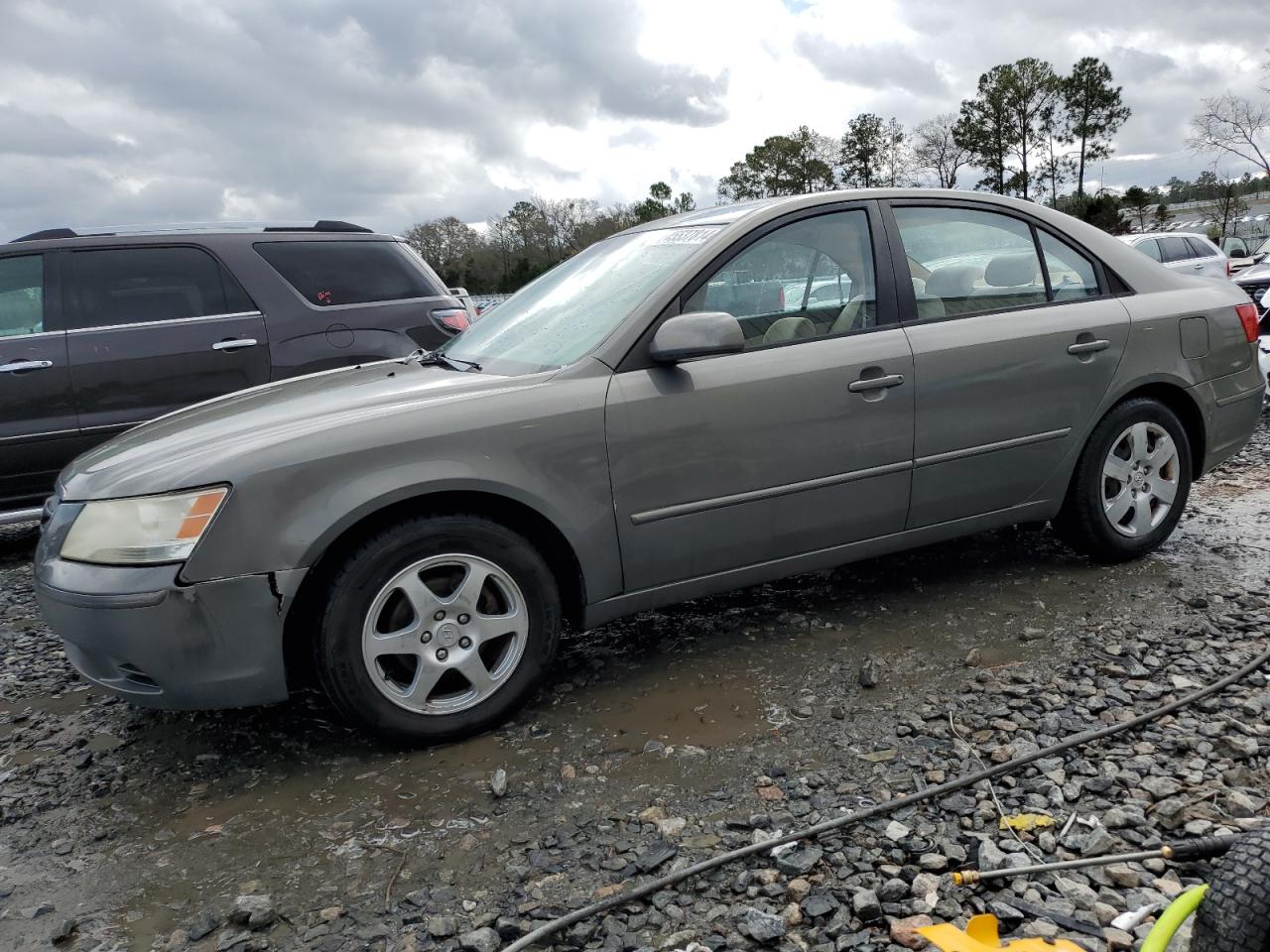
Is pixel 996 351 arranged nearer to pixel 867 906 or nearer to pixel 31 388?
pixel 867 906

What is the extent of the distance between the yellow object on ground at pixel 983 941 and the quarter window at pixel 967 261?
225 cm

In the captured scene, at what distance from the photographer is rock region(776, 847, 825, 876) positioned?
87.0 inches

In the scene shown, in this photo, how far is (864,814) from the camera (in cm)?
238

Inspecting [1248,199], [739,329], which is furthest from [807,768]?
[1248,199]

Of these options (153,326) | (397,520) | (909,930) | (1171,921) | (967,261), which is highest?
(153,326)

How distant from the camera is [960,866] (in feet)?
7.19

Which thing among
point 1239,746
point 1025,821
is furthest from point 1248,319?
point 1025,821

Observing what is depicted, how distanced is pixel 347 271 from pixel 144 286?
1.16 m

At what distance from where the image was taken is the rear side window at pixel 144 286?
5.45 metres

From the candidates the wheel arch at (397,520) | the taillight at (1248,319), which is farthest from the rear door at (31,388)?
the taillight at (1248,319)

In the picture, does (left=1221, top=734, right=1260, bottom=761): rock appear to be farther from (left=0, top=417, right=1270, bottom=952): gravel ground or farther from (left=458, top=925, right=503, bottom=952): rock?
(left=458, top=925, right=503, bottom=952): rock

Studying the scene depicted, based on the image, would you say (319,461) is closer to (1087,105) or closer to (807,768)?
(807,768)

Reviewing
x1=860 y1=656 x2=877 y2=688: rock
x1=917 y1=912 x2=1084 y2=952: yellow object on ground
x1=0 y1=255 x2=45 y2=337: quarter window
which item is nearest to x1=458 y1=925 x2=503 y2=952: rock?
x1=917 y1=912 x2=1084 y2=952: yellow object on ground

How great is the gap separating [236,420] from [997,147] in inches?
2632
